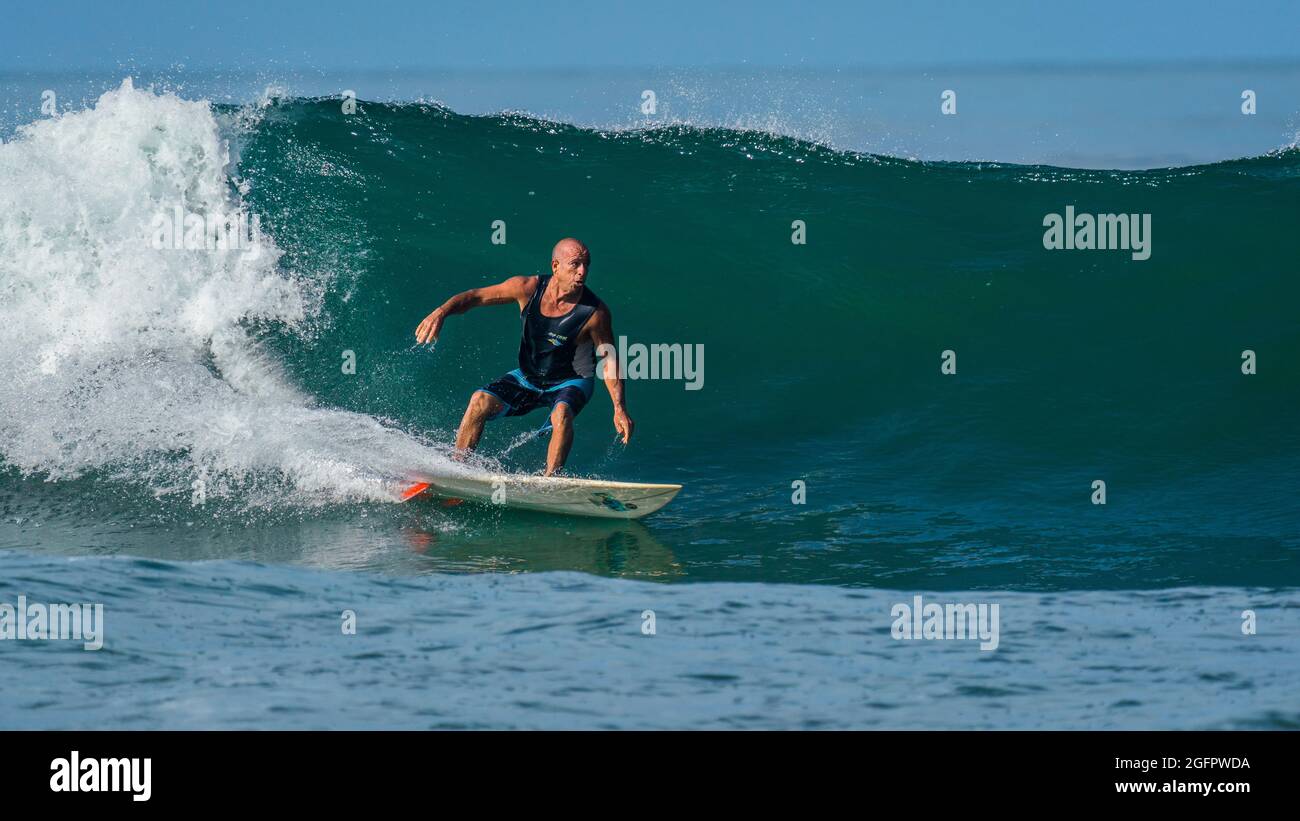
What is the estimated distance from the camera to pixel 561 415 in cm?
809

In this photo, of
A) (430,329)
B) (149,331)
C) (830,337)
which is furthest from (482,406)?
(830,337)

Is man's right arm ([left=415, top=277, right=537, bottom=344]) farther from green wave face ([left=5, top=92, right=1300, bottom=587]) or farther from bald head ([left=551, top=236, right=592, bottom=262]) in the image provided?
green wave face ([left=5, top=92, right=1300, bottom=587])

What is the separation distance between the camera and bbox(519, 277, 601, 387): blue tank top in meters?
8.23

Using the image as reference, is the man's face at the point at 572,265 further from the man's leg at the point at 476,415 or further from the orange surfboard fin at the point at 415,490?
the orange surfboard fin at the point at 415,490

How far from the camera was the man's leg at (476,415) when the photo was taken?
832cm

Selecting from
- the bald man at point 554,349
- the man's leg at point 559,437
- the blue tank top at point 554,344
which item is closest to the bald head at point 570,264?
the bald man at point 554,349

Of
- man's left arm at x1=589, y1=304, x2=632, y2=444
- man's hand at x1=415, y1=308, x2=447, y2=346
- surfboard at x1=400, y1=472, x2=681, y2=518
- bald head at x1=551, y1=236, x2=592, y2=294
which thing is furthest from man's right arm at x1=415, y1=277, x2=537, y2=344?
surfboard at x1=400, y1=472, x2=681, y2=518

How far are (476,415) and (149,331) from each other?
3.73 metres

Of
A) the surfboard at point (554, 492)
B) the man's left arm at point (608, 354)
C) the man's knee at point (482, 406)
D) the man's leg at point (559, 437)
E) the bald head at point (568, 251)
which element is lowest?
the surfboard at point (554, 492)

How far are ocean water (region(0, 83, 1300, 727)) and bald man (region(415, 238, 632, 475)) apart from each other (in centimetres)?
59

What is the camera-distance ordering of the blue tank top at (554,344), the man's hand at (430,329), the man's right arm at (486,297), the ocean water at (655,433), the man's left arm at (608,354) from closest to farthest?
the ocean water at (655,433) → the man's hand at (430,329) → the man's right arm at (486,297) → the man's left arm at (608,354) → the blue tank top at (554,344)

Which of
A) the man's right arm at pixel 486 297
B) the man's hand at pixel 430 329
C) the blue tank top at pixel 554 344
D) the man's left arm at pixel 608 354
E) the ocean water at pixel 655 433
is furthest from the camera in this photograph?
the blue tank top at pixel 554 344

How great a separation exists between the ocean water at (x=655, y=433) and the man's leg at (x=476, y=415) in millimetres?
393
